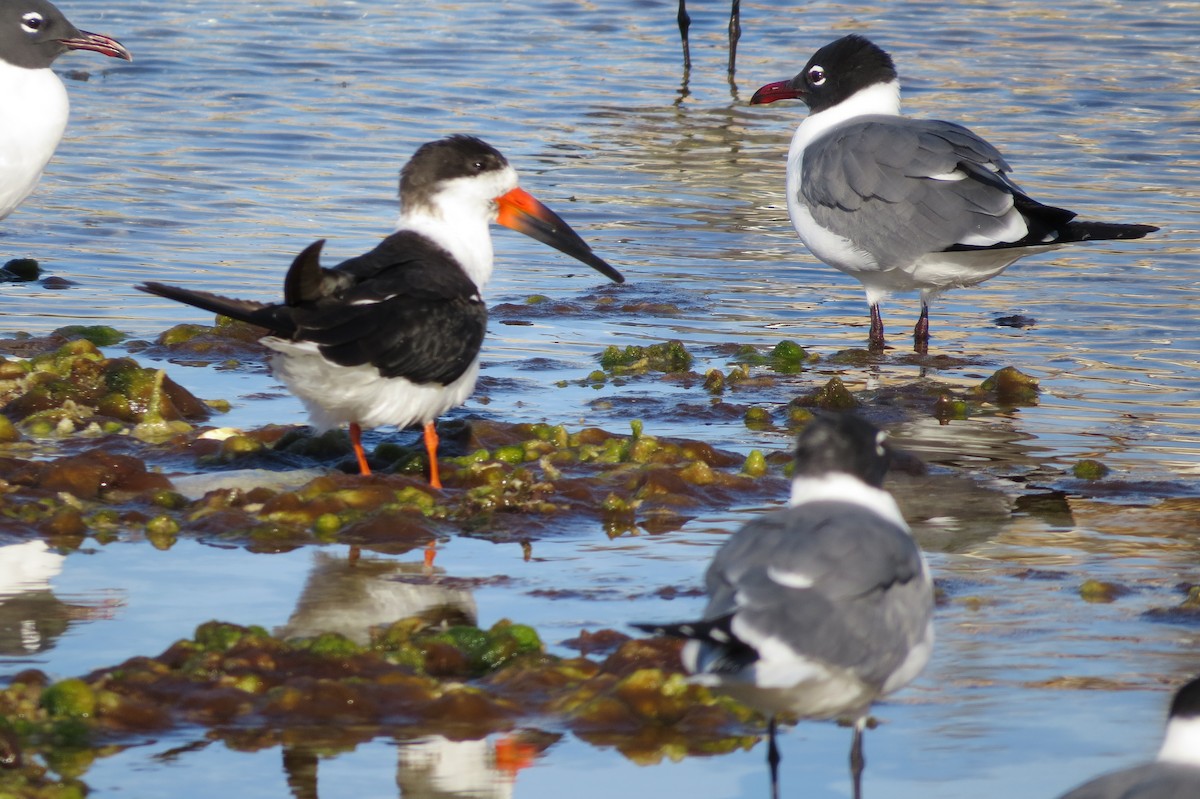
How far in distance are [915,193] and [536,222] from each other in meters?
2.15

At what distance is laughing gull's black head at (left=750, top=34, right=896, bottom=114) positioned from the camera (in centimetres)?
923

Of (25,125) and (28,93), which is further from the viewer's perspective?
(28,93)

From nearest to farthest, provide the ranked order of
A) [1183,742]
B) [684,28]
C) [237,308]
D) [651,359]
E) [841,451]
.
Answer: [1183,742] < [841,451] < [237,308] < [651,359] < [684,28]

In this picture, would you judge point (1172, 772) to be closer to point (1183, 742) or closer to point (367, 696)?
point (1183, 742)

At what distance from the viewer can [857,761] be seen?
3.77 meters

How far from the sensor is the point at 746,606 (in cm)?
357

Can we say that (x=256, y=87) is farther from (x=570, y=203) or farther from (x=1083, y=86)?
(x=1083, y=86)

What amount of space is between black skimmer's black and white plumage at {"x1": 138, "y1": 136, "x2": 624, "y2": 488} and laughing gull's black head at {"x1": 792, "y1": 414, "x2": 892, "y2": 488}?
1886 mm

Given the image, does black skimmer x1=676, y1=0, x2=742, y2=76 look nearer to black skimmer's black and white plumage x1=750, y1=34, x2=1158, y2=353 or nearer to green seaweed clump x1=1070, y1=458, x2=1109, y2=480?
black skimmer's black and white plumage x1=750, y1=34, x2=1158, y2=353

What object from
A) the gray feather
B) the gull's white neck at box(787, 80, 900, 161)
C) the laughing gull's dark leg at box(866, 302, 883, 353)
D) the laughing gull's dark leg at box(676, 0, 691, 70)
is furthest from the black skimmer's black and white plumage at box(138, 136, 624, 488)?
the laughing gull's dark leg at box(676, 0, 691, 70)

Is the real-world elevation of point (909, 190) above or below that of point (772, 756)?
above

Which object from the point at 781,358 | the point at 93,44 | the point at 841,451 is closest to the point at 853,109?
the point at 781,358

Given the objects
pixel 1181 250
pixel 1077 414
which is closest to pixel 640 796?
pixel 1077 414

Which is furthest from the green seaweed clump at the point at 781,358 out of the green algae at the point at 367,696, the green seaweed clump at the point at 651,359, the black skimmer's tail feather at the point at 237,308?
the green algae at the point at 367,696
